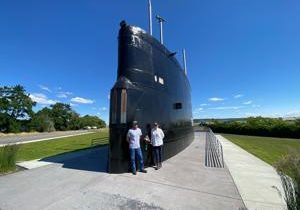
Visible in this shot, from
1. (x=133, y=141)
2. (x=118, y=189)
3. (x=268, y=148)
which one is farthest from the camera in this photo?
(x=268, y=148)

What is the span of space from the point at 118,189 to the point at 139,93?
11.5 ft

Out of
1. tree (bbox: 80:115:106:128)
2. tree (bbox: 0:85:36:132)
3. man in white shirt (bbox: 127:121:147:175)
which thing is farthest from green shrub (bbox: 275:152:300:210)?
tree (bbox: 80:115:106:128)

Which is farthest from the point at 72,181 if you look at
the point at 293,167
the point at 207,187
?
the point at 293,167

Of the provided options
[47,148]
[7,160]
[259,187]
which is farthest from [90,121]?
[259,187]

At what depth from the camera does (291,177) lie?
339cm

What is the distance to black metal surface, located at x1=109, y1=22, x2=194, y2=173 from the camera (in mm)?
7621

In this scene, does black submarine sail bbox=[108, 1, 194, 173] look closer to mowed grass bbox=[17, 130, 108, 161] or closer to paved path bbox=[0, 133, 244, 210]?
paved path bbox=[0, 133, 244, 210]

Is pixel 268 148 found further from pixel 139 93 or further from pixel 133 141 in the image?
pixel 133 141

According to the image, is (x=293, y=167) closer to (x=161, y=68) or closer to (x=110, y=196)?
(x=110, y=196)

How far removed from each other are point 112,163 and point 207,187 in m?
3.11

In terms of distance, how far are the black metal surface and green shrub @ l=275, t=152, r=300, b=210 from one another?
5.02 meters

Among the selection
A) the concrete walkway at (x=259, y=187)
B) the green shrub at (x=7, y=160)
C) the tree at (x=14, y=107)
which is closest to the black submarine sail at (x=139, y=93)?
the concrete walkway at (x=259, y=187)

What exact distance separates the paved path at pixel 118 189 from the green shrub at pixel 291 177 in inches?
65.0

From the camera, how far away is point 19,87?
62.2 m
